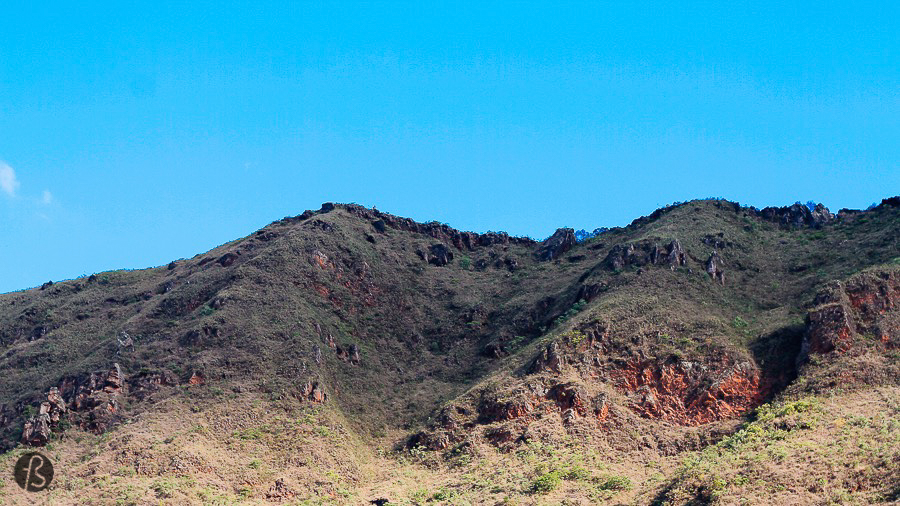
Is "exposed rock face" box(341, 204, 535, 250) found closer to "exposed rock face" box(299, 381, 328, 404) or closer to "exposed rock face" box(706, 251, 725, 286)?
"exposed rock face" box(706, 251, 725, 286)

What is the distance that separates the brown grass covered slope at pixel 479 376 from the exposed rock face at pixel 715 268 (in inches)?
6.9

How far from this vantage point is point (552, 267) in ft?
278

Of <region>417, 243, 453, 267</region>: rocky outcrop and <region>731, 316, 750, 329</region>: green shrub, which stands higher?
<region>417, 243, 453, 267</region>: rocky outcrop

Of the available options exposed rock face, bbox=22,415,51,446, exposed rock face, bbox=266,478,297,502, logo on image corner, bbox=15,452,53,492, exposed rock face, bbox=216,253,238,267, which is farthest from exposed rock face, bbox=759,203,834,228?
logo on image corner, bbox=15,452,53,492

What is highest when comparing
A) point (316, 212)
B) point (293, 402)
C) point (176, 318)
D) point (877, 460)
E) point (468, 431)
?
point (316, 212)

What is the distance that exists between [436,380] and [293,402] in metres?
13.1

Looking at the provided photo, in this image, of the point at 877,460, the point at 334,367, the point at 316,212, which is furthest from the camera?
the point at 316,212

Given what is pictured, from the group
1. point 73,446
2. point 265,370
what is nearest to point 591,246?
point 265,370

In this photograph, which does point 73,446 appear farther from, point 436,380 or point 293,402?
point 436,380

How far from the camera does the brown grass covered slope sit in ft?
156

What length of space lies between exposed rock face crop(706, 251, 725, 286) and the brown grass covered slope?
17cm

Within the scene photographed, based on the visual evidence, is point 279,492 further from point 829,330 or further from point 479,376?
point 829,330

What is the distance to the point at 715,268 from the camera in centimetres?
7044

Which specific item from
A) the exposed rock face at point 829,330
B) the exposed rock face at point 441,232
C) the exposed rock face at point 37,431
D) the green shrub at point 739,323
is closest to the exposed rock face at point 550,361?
the green shrub at point 739,323
